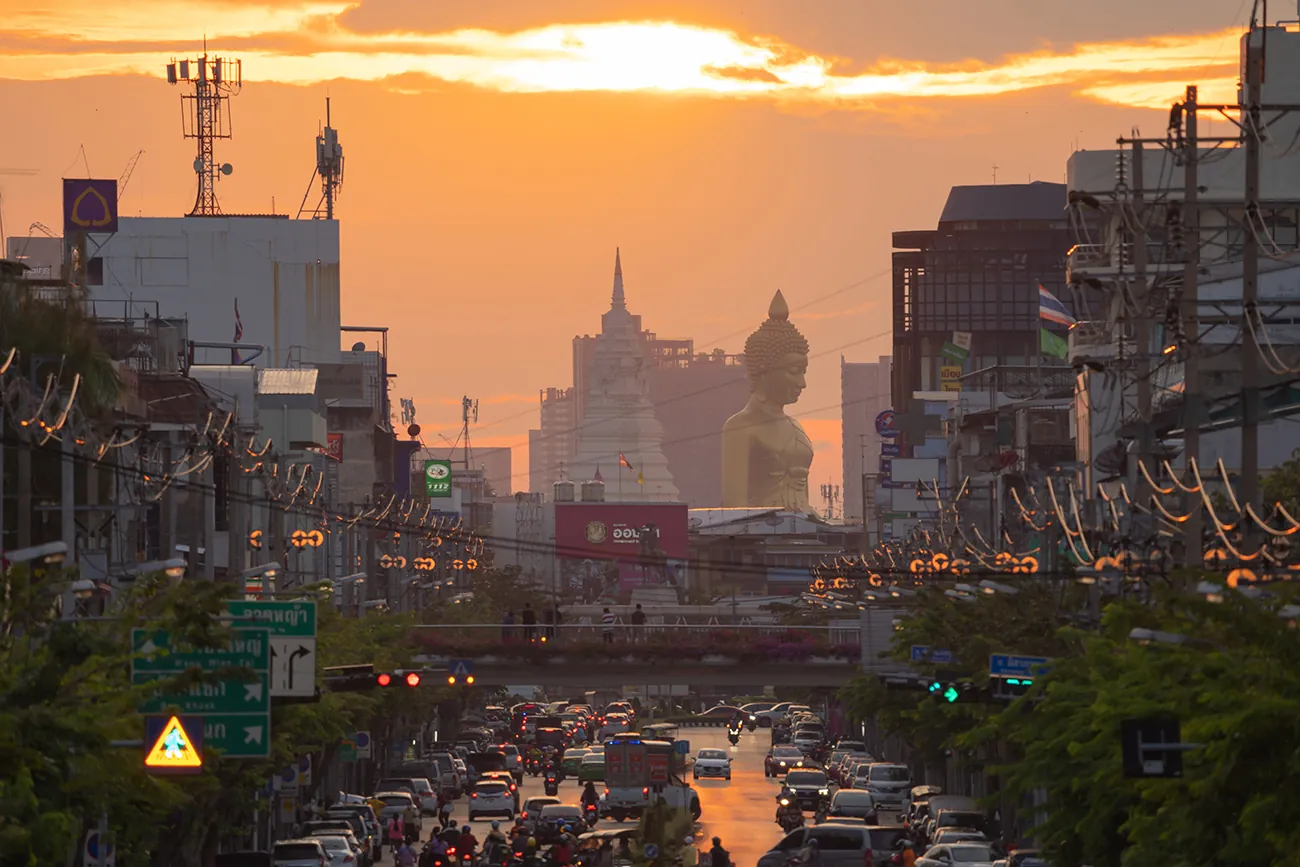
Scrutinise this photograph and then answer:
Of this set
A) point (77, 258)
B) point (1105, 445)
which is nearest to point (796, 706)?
point (1105, 445)

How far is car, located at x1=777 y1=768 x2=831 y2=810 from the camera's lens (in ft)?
308

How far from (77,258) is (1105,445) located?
4026 centimetres

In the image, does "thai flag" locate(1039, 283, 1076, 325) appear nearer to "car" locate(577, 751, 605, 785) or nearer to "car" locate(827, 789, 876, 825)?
"car" locate(577, 751, 605, 785)

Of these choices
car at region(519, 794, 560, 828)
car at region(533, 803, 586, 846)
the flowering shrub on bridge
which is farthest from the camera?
the flowering shrub on bridge

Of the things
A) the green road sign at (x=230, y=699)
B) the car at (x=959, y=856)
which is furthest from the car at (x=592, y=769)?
the green road sign at (x=230, y=699)

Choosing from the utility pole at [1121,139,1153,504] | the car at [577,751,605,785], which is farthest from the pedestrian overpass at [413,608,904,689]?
the utility pole at [1121,139,1153,504]

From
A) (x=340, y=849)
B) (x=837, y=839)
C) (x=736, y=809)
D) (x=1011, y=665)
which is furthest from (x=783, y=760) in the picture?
(x=1011, y=665)

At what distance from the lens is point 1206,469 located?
293 feet

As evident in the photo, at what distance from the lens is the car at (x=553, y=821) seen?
78.7 m

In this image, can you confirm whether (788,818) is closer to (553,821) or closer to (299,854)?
(553,821)

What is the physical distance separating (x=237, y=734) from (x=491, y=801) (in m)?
52.5

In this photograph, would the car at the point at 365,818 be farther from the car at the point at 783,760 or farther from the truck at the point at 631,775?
the car at the point at 783,760

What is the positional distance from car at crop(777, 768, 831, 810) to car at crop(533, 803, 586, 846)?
39.5 feet

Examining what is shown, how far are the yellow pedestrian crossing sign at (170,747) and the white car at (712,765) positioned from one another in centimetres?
8493
